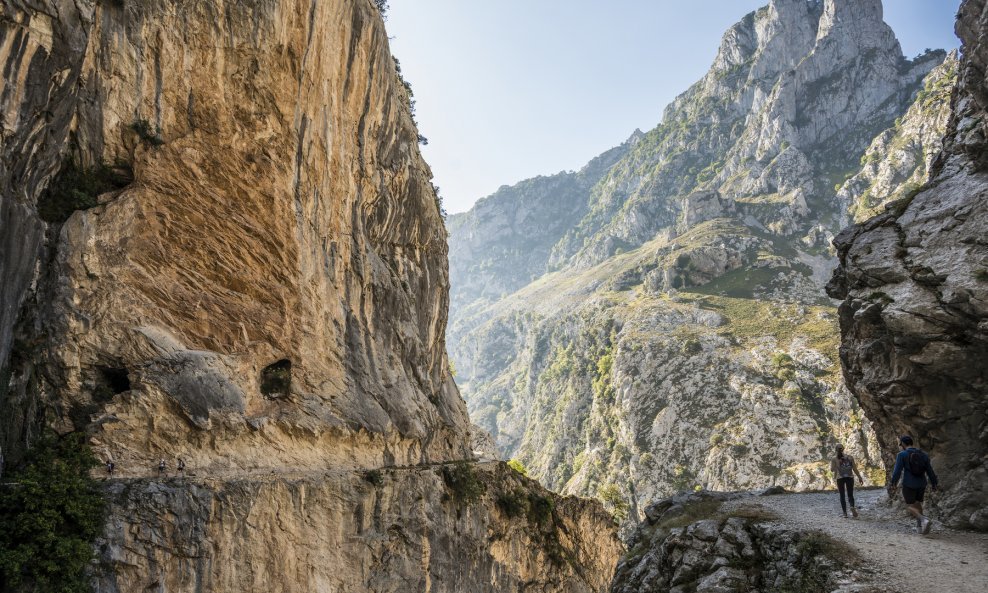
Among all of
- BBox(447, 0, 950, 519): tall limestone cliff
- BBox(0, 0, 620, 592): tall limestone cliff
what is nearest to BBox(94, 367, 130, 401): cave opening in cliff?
BBox(0, 0, 620, 592): tall limestone cliff

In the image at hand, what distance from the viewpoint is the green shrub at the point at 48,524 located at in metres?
13.1

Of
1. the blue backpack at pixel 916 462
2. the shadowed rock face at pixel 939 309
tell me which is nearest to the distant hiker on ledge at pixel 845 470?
the shadowed rock face at pixel 939 309

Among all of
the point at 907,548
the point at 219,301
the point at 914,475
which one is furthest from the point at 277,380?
the point at 914,475

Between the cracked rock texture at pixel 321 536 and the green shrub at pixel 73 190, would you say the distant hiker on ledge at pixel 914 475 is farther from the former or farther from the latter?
the green shrub at pixel 73 190

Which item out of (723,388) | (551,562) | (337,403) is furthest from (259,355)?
(723,388)

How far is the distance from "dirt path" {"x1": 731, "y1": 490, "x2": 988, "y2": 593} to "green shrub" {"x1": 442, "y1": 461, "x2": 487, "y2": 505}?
14.2m

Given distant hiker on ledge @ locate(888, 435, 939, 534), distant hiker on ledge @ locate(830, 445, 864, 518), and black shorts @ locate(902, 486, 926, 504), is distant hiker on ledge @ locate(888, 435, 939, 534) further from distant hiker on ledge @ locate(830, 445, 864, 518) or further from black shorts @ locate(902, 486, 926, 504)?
distant hiker on ledge @ locate(830, 445, 864, 518)

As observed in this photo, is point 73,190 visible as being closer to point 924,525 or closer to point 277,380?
point 277,380

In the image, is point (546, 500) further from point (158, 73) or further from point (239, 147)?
point (158, 73)

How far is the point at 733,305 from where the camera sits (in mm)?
101625

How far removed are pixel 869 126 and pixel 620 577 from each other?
6809 inches

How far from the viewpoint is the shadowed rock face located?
12.0m

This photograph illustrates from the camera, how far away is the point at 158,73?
740 inches

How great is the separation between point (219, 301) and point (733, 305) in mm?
99275
